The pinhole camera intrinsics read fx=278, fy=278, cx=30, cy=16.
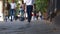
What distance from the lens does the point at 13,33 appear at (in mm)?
7957

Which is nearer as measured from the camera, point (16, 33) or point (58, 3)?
point (16, 33)

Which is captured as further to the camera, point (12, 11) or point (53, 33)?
point (12, 11)

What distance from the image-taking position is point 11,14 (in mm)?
16453

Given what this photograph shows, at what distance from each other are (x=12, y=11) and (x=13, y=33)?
28.3ft

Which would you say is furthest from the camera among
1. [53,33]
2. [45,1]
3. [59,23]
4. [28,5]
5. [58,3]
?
[45,1]

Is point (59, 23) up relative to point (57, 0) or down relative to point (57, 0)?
down

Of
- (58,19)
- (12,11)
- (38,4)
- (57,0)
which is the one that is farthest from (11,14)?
(38,4)

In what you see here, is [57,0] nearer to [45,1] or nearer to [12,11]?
[12,11]

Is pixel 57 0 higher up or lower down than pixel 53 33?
higher up

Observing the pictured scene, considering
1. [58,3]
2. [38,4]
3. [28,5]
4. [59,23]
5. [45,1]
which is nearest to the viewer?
[59,23]

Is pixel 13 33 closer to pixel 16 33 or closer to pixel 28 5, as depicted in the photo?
pixel 16 33

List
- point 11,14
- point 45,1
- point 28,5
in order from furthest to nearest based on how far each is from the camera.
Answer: point 45,1, point 11,14, point 28,5

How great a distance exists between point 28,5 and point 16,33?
4591mm

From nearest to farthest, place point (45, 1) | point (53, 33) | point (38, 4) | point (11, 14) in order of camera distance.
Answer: point (53, 33), point (11, 14), point (45, 1), point (38, 4)
